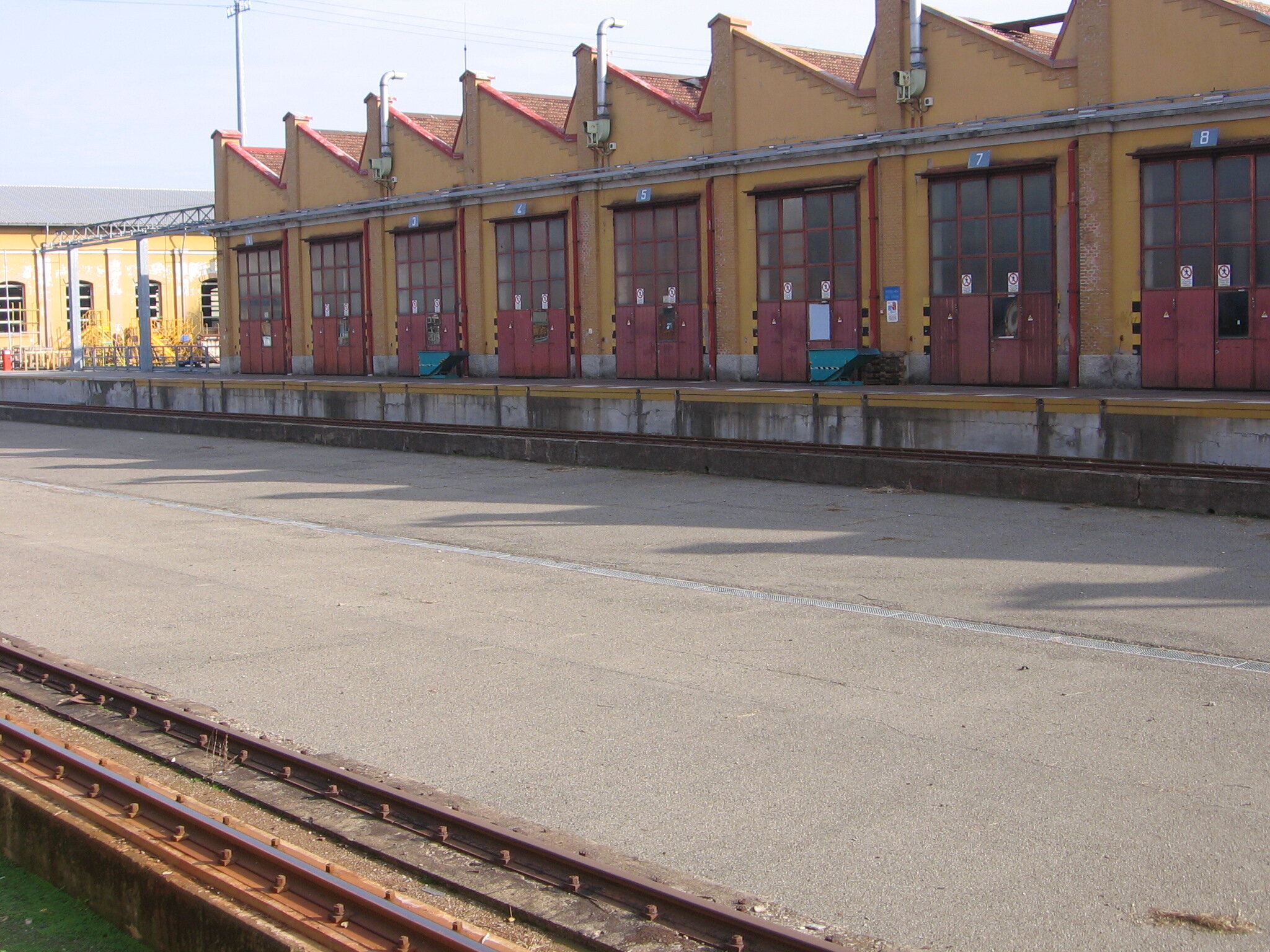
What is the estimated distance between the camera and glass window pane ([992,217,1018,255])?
27016mm

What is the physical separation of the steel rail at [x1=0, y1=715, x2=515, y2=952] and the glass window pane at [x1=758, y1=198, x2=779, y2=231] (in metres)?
26.2

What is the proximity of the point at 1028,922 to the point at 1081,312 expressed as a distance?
903 inches

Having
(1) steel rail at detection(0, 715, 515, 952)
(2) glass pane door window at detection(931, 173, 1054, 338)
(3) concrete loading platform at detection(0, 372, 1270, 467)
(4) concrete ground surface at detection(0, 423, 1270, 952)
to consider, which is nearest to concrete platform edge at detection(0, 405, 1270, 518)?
(4) concrete ground surface at detection(0, 423, 1270, 952)

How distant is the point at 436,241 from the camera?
131 feet

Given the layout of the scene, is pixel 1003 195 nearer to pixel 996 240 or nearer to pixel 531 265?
pixel 996 240

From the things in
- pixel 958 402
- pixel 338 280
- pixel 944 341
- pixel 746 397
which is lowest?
pixel 958 402

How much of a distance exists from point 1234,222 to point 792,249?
9839 mm

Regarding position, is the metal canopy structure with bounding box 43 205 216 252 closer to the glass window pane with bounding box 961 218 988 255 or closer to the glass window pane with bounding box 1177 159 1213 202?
the glass window pane with bounding box 961 218 988 255

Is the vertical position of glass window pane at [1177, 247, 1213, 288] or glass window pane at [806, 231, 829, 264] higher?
glass window pane at [806, 231, 829, 264]

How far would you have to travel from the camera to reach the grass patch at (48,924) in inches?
200

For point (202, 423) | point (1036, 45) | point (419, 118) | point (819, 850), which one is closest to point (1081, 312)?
point (1036, 45)

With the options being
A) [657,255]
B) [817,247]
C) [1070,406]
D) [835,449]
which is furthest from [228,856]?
[657,255]

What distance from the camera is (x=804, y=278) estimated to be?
30625 mm

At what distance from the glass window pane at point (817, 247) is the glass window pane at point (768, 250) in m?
0.89
